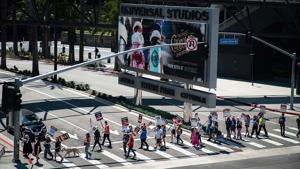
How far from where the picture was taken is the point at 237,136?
3447 centimetres

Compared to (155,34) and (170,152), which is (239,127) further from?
(155,34)

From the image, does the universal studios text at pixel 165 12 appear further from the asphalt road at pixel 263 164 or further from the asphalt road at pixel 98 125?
the asphalt road at pixel 263 164

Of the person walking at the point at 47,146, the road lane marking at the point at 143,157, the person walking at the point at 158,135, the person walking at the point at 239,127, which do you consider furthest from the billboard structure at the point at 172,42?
the person walking at the point at 47,146

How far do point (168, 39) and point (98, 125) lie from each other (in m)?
7.86

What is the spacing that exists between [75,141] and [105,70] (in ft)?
116

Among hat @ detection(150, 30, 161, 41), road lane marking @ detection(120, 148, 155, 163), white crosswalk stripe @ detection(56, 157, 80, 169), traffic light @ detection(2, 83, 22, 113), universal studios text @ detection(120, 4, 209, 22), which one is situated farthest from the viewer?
hat @ detection(150, 30, 161, 41)

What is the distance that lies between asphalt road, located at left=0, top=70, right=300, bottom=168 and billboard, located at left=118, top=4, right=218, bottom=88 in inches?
156

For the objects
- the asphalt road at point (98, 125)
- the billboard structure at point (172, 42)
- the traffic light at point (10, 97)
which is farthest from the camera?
the billboard structure at point (172, 42)

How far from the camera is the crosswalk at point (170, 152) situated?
2788 centimetres

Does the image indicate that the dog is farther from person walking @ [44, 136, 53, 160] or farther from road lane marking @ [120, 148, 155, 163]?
road lane marking @ [120, 148, 155, 163]

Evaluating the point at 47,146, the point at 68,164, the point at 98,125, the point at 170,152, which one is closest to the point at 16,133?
the point at 47,146

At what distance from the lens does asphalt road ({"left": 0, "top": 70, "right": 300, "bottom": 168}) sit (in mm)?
29219

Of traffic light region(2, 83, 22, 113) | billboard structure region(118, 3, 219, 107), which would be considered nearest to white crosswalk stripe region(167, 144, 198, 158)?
billboard structure region(118, 3, 219, 107)

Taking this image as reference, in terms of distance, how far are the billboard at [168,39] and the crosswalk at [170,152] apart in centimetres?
424
